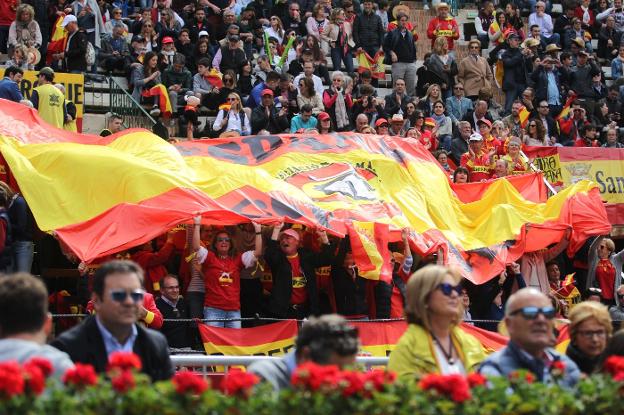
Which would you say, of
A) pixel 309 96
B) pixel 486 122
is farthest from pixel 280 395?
pixel 486 122

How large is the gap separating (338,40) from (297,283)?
1046cm

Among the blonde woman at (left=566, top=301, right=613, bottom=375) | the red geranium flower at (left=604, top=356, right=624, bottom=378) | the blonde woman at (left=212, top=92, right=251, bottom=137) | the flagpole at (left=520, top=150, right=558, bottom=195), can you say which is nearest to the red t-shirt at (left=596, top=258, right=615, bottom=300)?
the flagpole at (left=520, top=150, right=558, bottom=195)

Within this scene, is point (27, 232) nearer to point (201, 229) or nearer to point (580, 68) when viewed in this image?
point (201, 229)

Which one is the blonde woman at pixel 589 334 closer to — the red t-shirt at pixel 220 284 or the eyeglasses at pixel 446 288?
the eyeglasses at pixel 446 288

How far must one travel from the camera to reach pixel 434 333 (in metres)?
7.34

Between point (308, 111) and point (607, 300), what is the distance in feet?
16.6

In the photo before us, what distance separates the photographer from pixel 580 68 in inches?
996

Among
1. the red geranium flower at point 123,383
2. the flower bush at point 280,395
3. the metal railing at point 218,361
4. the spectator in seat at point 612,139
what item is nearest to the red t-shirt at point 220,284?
the metal railing at point 218,361

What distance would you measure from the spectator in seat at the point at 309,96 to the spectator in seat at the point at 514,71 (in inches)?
210

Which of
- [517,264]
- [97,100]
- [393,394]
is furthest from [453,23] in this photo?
[393,394]

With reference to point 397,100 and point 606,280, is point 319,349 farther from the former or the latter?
point 397,100

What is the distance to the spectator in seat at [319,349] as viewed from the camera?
6680mm

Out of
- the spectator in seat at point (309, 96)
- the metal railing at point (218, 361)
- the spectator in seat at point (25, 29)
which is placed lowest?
the metal railing at point (218, 361)

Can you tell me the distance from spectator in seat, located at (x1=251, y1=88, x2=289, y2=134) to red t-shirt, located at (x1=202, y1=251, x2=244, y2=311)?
5686 mm
